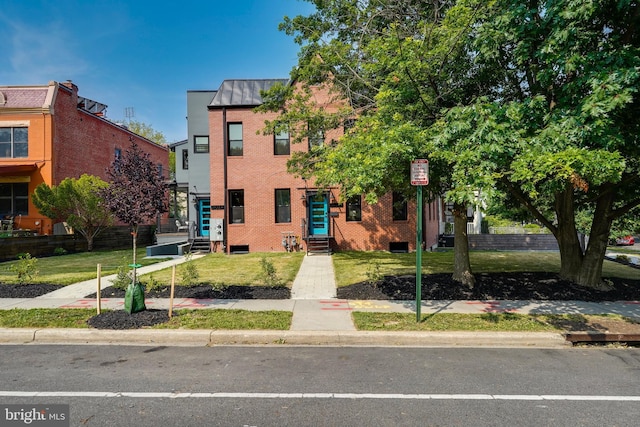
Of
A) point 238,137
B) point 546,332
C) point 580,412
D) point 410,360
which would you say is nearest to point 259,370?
point 410,360

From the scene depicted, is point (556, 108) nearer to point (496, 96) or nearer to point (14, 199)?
point (496, 96)

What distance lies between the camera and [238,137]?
1802 centimetres

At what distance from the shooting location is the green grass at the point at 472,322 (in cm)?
634

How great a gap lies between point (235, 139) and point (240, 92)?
2.56m

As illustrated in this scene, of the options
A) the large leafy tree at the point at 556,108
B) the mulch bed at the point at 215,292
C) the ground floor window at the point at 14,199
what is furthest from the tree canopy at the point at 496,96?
the ground floor window at the point at 14,199

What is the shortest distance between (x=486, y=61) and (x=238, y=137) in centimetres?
1289

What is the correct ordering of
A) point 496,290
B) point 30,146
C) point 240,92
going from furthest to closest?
point 30,146 < point 240,92 < point 496,290

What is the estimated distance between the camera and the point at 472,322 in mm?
6660

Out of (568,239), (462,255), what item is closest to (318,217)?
(462,255)


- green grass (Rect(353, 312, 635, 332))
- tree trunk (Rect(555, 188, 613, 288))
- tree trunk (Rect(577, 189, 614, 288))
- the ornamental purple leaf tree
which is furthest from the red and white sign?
tree trunk (Rect(577, 189, 614, 288))

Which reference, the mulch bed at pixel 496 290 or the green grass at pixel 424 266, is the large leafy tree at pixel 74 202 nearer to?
the green grass at pixel 424 266

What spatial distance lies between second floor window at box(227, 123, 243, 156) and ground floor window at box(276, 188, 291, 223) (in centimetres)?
290

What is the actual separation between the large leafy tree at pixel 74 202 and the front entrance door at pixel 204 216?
4.47 m

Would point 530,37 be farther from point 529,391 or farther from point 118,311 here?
point 118,311
